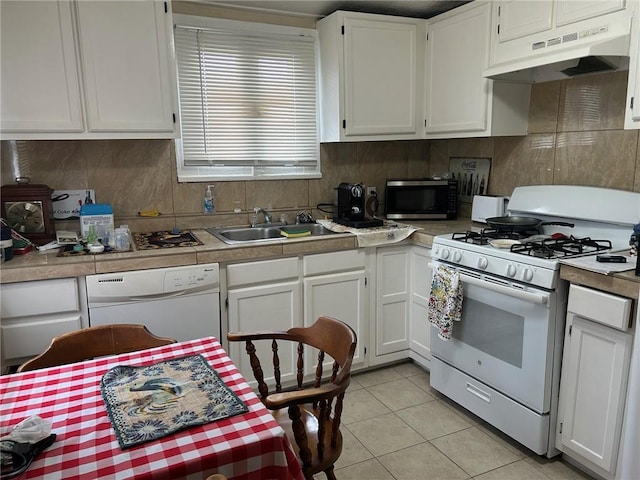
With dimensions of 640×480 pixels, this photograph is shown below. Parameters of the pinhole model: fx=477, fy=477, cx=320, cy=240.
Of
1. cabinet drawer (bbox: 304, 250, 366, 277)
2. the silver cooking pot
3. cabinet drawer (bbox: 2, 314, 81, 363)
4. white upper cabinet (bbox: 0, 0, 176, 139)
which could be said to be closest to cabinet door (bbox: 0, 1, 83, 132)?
white upper cabinet (bbox: 0, 0, 176, 139)

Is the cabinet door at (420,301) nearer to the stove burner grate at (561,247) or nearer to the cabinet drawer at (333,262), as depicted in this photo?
the cabinet drawer at (333,262)

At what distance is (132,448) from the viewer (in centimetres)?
102

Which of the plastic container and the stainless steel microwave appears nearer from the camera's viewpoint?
the plastic container

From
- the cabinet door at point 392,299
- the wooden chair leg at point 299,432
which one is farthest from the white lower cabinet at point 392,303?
the wooden chair leg at point 299,432

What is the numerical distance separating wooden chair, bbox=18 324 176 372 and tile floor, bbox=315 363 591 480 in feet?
3.48

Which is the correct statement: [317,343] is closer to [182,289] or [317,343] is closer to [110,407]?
[110,407]

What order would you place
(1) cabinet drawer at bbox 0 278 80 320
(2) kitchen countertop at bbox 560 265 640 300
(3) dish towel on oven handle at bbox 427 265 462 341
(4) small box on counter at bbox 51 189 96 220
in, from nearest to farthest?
(2) kitchen countertop at bbox 560 265 640 300, (1) cabinet drawer at bbox 0 278 80 320, (3) dish towel on oven handle at bbox 427 265 462 341, (4) small box on counter at bbox 51 189 96 220

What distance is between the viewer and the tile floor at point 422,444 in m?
2.14

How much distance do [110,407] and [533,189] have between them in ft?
8.02

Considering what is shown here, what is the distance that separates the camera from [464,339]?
2.49 metres

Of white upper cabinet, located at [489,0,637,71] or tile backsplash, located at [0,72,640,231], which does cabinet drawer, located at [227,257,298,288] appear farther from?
white upper cabinet, located at [489,0,637,71]

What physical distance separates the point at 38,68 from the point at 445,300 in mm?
2300

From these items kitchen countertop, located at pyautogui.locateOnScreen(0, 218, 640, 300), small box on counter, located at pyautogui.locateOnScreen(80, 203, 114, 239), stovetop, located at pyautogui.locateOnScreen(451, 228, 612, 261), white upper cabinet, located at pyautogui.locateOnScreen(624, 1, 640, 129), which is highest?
white upper cabinet, located at pyautogui.locateOnScreen(624, 1, 640, 129)

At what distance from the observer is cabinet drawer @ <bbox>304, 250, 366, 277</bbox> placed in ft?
8.90
